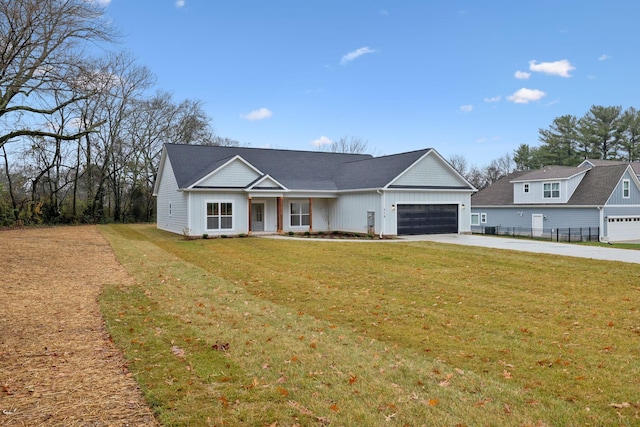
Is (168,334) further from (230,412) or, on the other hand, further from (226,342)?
(230,412)

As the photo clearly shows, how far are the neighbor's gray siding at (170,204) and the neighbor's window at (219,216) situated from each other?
4.55 ft

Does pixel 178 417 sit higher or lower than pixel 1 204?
lower

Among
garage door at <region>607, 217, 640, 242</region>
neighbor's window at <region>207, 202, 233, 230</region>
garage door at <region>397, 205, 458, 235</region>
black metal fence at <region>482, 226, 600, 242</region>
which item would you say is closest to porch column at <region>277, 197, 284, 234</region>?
neighbor's window at <region>207, 202, 233, 230</region>

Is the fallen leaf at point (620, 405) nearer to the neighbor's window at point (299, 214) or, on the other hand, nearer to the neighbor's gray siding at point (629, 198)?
the neighbor's window at point (299, 214)

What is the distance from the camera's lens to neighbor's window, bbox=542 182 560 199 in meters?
32.6

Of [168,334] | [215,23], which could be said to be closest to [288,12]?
[215,23]

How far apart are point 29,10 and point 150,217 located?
3001 cm

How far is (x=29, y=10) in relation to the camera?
12523 millimetres

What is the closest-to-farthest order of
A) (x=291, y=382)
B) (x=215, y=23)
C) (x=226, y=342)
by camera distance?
(x=291, y=382)
(x=226, y=342)
(x=215, y=23)

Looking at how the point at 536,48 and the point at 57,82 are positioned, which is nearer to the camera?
the point at 57,82

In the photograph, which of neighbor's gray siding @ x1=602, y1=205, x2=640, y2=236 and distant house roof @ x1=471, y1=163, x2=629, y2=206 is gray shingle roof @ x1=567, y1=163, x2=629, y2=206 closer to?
distant house roof @ x1=471, y1=163, x2=629, y2=206

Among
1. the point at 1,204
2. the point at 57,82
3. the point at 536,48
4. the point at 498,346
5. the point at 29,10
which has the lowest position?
the point at 498,346

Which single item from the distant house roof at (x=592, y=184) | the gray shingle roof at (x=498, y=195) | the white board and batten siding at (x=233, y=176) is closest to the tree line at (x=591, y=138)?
the gray shingle roof at (x=498, y=195)

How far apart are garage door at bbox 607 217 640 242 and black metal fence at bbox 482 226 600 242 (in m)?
1.18
